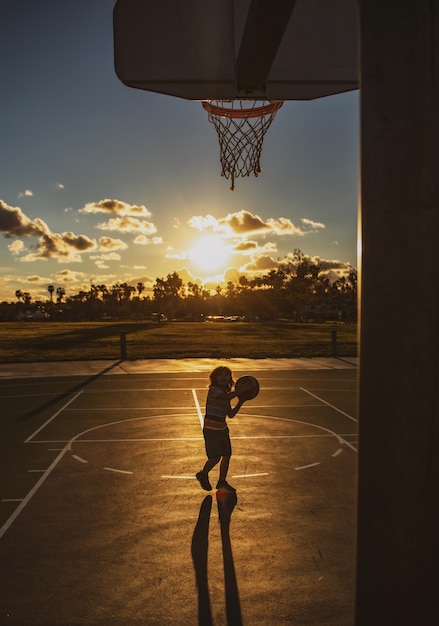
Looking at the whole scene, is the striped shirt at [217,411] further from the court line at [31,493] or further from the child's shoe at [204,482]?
the court line at [31,493]

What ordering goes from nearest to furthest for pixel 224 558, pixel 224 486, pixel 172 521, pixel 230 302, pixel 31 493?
pixel 224 558, pixel 172 521, pixel 224 486, pixel 31 493, pixel 230 302

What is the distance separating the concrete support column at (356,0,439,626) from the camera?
149 centimetres

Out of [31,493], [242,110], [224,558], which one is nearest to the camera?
[224,558]

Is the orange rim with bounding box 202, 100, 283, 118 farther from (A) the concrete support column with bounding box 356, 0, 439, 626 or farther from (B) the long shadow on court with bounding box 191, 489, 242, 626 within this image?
(A) the concrete support column with bounding box 356, 0, 439, 626

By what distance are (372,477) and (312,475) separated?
7.50 m

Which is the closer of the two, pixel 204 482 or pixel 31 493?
pixel 204 482

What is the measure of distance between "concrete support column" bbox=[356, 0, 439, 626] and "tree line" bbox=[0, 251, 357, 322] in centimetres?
7961

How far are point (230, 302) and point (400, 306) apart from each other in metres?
124

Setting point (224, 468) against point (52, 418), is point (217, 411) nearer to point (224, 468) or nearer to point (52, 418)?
point (224, 468)

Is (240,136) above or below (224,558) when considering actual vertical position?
above

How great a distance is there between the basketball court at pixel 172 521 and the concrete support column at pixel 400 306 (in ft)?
11.8

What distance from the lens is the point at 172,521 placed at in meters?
6.86

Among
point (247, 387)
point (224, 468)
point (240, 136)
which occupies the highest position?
point (240, 136)

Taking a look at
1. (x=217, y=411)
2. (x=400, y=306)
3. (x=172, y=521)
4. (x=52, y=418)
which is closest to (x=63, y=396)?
(x=52, y=418)
